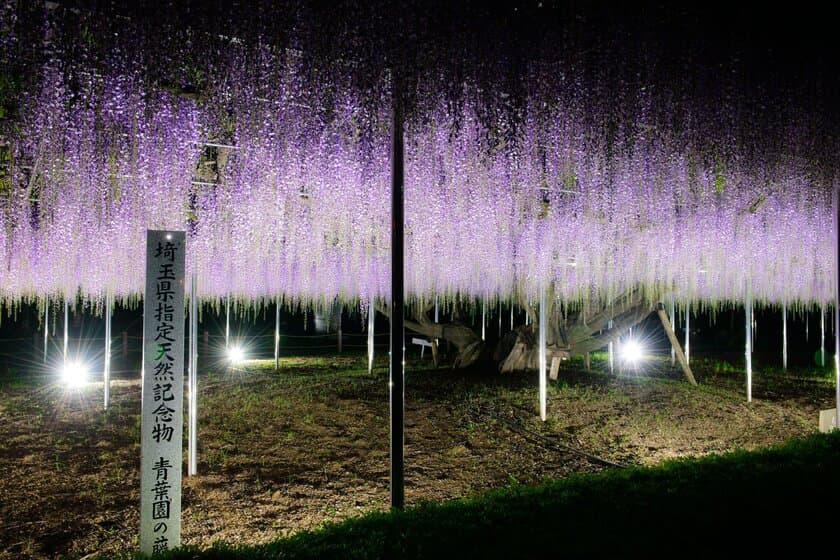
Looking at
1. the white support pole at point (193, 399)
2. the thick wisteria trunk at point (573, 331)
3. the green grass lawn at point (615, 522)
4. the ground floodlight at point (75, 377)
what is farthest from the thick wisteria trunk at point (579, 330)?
the ground floodlight at point (75, 377)

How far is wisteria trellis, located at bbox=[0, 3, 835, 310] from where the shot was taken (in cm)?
436

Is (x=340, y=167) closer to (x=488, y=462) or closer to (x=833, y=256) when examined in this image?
(x=488, y=462)

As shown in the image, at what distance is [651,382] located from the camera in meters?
9.62

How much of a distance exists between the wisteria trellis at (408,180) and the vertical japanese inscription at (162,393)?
5.82 feet

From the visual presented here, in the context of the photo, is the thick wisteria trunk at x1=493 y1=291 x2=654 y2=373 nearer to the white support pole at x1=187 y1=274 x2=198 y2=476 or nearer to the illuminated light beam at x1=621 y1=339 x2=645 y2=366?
the illuminated light beam at x1=621 y1=339 x2=645 y2=366

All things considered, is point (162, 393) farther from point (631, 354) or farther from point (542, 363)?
point (631, 354)

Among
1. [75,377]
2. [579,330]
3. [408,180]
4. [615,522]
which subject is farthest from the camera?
[579,330]

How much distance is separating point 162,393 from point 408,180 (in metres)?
3.73

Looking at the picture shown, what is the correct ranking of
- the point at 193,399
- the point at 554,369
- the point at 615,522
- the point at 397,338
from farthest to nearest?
the point at 554,369
the point at 193,399
the point at 397,338
the point at 615,522

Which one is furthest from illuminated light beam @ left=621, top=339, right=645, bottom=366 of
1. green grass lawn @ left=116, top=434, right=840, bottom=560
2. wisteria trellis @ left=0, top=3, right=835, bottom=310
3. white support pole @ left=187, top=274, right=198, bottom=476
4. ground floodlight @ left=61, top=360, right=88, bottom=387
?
ground floodlight @ left=61, top=360, right=88, bottom=387

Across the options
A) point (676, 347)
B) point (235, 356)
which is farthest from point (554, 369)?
point (235, 356)

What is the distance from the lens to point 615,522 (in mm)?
2730

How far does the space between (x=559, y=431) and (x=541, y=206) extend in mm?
2770

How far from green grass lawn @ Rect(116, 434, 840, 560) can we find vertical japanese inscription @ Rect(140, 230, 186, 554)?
511mm
